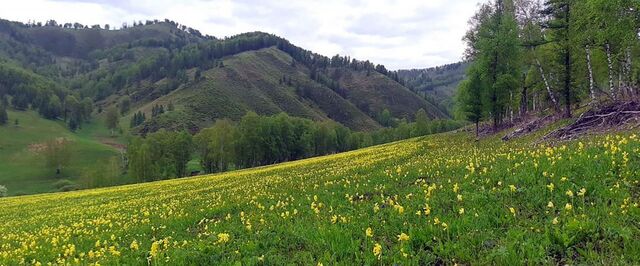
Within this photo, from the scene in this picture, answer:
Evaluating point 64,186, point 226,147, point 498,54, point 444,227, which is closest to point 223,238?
point 444,227

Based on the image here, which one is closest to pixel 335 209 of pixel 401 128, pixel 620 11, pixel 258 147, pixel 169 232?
pixel 169 232

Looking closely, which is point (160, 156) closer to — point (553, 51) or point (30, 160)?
point (553, 51)

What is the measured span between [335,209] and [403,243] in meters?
4.23

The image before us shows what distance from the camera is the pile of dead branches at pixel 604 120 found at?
22.6 meters

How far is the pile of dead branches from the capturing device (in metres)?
22.6

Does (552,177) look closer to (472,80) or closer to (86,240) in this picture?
(86,240)

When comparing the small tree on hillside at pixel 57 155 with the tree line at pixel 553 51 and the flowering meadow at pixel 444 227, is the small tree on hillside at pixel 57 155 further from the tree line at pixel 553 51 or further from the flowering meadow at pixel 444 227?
the flowering meadow at pixel 444 227

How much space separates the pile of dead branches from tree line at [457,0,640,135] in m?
3.69

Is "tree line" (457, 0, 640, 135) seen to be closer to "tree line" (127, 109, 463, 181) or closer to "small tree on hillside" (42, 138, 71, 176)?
"tree line" (127, 109, 463, 181)

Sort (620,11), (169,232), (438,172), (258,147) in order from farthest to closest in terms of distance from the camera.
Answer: (258,147) < (620,11) < (438,172) < (169,232)

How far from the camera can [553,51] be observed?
39.8m

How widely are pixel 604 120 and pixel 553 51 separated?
18.2m

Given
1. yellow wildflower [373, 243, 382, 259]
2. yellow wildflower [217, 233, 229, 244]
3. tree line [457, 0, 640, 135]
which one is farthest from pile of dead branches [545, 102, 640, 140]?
yellow wildflower [217, 233, 229, 244]

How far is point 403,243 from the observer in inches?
277
